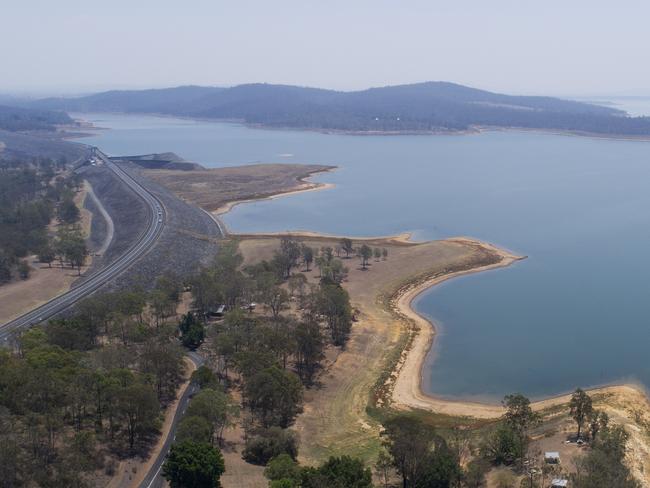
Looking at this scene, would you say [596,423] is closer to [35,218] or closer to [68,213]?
[35,218]

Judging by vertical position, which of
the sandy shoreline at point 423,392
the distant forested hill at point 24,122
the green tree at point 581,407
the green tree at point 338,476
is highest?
the distant forested hill at point 24,122

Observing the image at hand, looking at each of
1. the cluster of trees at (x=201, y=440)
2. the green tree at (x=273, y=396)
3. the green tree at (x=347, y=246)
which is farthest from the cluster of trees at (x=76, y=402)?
the green tree at (x=347, y=246)

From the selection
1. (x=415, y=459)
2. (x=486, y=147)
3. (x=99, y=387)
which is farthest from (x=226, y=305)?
(x=486, y=147)

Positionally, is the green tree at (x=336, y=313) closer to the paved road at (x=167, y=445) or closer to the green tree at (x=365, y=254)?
the paved road at (x=167, y=445)

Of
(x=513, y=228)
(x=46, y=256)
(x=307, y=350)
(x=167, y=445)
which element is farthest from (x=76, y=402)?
(x=513, y=228)

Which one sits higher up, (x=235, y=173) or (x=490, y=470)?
(x=235, y=173)

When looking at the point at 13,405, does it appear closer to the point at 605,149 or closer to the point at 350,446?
the point at 350,446

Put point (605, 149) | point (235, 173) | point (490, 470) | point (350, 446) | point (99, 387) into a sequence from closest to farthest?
1. point (490, 470)
2. point (99, 387)
3. point (350, 446)
4. point (235, 173)
5. point (605, 149)
